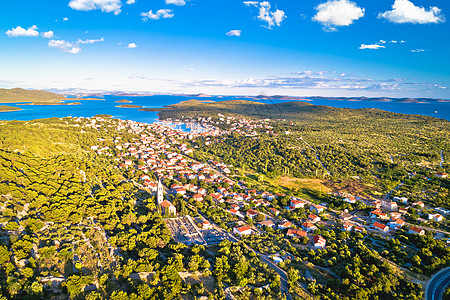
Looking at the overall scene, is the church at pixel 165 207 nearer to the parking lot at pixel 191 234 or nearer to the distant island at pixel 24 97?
the parking lot at pixel 191 234

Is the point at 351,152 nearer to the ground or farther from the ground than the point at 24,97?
nearer to the ground

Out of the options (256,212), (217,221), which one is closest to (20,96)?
(217,221)

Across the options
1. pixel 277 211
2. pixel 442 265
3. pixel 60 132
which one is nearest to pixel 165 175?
pixel 277 211

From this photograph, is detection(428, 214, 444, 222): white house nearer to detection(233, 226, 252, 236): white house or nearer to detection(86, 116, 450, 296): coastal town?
detection(86, 116, 450, 296): coastal town

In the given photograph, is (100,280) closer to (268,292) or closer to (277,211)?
(268,292)

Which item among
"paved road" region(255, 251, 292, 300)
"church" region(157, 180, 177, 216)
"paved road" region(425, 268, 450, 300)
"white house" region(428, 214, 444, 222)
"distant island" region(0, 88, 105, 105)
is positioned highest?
"distant island" region(0, 88, 105, 105)

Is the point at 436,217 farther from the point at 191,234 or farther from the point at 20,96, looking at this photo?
the point at 20,96

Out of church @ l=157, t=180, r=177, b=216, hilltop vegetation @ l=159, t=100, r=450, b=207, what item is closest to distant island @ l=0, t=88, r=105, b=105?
hilltop vegetation @ l=159, t=100, r=450, b=207
